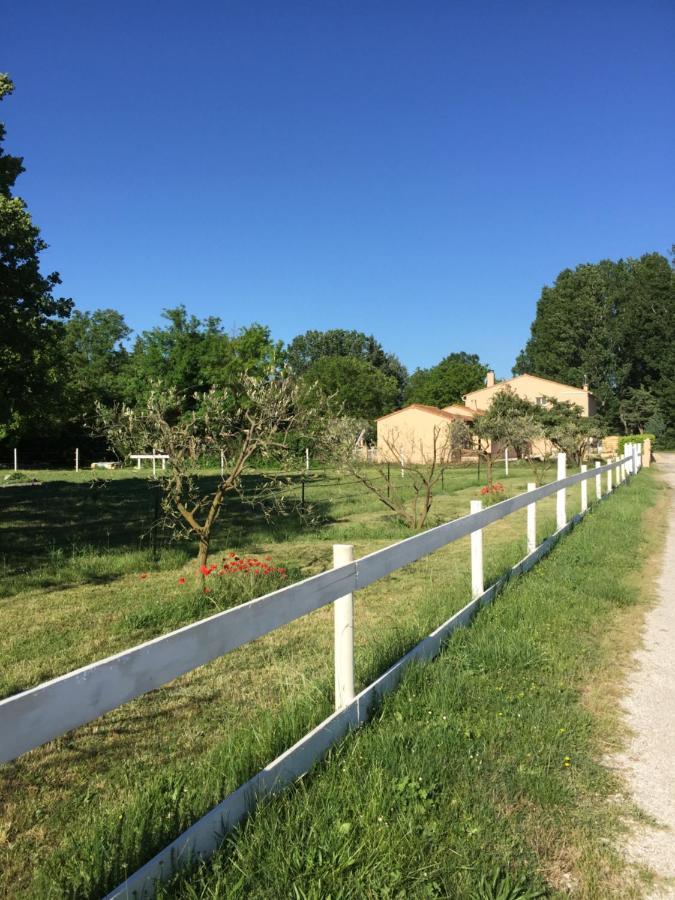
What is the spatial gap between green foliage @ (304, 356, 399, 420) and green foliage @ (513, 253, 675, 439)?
63.3ft

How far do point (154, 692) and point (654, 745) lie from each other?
321cm

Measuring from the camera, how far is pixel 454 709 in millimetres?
3600

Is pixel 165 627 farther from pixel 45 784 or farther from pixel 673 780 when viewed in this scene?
pixel 673 780

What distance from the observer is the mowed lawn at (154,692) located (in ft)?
8.67

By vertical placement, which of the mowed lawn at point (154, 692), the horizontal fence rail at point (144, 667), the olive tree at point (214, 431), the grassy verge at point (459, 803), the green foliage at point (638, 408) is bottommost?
the mowed lawn at point (154, 692)

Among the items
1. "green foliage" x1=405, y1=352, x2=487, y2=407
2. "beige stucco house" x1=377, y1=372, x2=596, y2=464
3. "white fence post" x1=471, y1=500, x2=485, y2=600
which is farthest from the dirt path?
"green foliage" x1=405, y1=352, x2=487, y2=407

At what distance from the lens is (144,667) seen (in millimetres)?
1979

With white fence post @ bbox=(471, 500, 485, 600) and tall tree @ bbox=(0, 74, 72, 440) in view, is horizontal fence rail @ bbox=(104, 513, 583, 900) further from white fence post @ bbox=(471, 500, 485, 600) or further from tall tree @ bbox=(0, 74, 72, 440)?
tall tree @ bbox=(0, 74, 72, 440)

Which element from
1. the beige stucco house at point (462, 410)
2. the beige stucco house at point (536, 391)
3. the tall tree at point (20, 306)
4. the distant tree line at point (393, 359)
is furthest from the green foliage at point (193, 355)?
the tall tree at point (20, 306)

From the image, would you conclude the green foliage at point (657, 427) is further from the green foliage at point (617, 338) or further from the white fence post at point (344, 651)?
the white fence post at point (344, 651)

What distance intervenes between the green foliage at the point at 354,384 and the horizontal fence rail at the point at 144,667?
66.1 m

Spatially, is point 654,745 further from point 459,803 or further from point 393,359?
point 393,359

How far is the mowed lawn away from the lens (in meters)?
2.64

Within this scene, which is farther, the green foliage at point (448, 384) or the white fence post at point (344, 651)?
the green foliage at point (448, 384)
